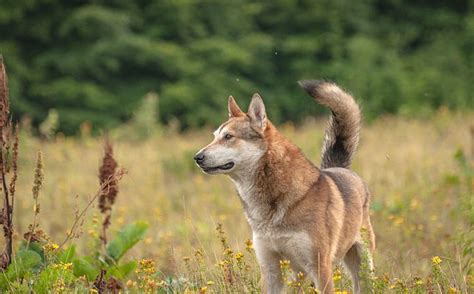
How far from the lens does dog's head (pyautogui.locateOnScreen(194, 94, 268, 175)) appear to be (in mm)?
4891

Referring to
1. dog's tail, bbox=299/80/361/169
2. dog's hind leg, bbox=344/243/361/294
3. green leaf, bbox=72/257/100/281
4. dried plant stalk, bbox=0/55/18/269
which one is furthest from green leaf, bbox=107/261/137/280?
dog's tail, bbox=299/80/361/169

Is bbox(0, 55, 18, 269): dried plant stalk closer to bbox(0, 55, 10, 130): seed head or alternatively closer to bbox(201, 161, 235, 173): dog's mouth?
bbox(0, 55, 10, 130): seed head

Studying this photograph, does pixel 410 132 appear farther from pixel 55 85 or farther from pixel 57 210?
pixel 55 85

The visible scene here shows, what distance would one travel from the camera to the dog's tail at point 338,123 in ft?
18.6

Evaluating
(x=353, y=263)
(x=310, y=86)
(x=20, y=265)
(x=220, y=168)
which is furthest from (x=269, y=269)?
(x=20, y=265)

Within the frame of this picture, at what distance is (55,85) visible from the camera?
63.5ft

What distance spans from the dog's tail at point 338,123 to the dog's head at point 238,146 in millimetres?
665

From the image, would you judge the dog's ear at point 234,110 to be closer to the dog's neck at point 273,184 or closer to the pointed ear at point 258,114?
the pointed ear at point 258,114

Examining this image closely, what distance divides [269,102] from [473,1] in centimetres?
755

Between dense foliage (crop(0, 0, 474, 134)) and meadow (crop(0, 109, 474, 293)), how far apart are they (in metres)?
4.93

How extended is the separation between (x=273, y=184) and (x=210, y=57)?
1612 cm

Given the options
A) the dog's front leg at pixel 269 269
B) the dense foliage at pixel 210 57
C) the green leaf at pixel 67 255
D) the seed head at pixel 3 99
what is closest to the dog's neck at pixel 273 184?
the dog's front leg at pixel 269 269

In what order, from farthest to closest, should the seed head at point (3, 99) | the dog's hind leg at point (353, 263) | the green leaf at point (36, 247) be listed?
the dog's hind leg at point (353, 263) → the green leaf at point (36, 247) → the seed head at point (3, 99)

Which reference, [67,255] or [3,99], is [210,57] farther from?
[3,99]
